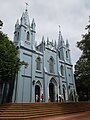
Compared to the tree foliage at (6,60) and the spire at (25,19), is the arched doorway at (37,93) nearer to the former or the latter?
the tree foliage at (6,60)

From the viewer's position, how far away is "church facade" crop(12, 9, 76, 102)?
811 inches

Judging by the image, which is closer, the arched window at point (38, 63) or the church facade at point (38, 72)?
the church facade at point (38, 72)

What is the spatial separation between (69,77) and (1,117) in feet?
70.4

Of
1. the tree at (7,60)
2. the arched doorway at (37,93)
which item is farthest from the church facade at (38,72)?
the tree at (7,60)

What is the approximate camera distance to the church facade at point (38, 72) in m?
20.6

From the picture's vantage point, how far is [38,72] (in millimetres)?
23641

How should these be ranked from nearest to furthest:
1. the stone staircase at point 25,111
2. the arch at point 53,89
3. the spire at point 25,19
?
the stone staircase at point 25,111, the arch at point 53,89, the spire at point 25,19

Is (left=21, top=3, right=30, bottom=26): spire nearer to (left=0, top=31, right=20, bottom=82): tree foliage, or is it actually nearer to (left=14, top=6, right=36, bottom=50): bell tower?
(left=14, top=6, right=36, bottom=50): bell tower

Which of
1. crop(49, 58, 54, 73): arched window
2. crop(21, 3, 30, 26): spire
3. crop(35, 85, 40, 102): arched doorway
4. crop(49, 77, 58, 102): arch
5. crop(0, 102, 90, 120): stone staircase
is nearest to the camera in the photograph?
crop(0, 102, 90, 120): stone staircase

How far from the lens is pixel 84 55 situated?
16859mm

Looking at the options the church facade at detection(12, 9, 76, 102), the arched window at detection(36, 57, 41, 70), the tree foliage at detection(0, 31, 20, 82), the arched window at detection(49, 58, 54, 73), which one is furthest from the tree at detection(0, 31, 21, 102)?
the arched window at detection(49, 58, 54, 73)

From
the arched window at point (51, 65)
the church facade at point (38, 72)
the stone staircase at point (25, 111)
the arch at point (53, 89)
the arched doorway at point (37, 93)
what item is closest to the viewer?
the stone staircase at point (25, 111)

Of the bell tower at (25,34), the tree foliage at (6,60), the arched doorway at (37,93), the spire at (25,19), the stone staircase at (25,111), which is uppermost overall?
the spire at (25,19)

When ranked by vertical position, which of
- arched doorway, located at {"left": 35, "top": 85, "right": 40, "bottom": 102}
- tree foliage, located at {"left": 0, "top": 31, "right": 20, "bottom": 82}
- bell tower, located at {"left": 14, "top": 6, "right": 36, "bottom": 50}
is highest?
bell tower, located at {"left": 14, "top": 6, "right": 36, "bottom": 50}
